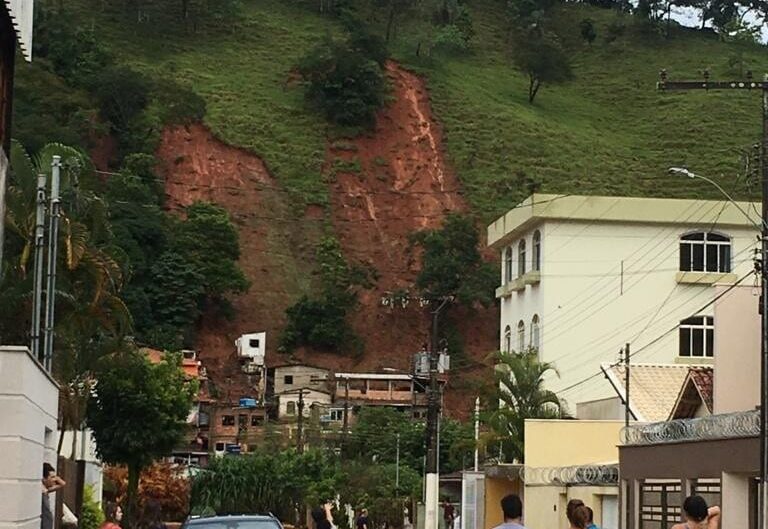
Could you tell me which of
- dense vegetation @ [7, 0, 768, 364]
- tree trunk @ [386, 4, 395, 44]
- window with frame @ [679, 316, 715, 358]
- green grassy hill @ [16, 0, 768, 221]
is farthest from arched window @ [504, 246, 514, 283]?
tree trunk @ [386, 4, 395, 44]

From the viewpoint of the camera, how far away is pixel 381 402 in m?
95.2

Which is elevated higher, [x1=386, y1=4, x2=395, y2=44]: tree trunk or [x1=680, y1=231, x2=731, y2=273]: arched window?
[x1=386, y1=4, x2=395, y2=44]: tree trunk

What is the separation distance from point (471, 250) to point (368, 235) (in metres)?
11.9

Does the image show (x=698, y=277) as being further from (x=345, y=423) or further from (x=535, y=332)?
(x=345, y=423)

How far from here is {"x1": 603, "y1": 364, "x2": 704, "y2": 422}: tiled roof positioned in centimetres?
4397

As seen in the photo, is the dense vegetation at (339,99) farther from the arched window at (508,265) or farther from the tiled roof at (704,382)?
the tiled roof at (704,382)

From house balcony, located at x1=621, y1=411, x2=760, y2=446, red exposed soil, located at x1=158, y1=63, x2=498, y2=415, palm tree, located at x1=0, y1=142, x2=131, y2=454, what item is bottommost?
house balcony, located at x1=621, y1=411, x2=760, y2=446

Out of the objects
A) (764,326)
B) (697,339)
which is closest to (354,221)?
(697,339)

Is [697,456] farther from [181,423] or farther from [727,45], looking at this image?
[727,45]

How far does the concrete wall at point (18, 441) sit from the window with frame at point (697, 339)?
50.3 m

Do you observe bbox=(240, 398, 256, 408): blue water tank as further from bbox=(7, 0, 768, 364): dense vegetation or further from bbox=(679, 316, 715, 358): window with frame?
bbox=(679, 316, 715, 358): window with frame

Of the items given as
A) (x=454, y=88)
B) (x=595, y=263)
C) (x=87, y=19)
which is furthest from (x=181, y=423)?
(x=87, y=19)

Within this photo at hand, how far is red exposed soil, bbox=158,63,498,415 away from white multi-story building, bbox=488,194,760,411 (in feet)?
105

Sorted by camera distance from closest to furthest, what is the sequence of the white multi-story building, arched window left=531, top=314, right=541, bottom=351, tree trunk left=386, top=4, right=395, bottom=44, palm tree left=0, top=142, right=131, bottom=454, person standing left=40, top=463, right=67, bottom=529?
person standing left=40, top=463, right=67, bottom=529 < palm tree left=0, top=142, right=131, bottom=454 < the white multi-story building < arched window left=531, top=314, right=541, bottom=351 < tree trunk left=386, top=4, right=395, bottom=44
